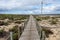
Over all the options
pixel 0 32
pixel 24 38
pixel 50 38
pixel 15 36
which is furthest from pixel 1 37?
pixel 24 38

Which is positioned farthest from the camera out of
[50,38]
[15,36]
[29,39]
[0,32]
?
[0,32]

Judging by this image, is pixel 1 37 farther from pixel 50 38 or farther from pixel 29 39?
pixel 29 39

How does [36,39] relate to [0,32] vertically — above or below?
above

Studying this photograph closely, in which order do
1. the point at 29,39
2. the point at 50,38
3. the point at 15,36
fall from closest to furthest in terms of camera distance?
the point at 29,39 → the point at 15,36 → the point at 50,38

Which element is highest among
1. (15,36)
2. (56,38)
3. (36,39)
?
(36,39)

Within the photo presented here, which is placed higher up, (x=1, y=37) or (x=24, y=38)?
(x=24, y=38)

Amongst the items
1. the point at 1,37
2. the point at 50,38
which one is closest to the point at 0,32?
the point at 1,37

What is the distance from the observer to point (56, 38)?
818 inches

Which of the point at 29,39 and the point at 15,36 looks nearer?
the point at 29,39

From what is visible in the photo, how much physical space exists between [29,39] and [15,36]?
5472 mm

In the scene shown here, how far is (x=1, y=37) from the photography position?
2089 cm

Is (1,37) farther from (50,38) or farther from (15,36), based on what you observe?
(15,36)

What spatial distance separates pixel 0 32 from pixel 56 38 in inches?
283

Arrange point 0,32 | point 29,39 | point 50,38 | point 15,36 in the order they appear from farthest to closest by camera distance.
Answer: point 0,32 < point 50,38 < point 15,36 < point 29,39
